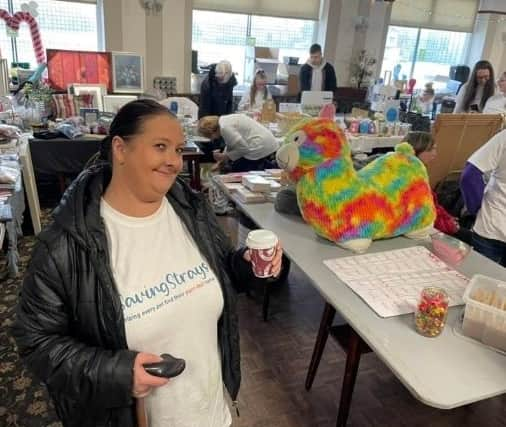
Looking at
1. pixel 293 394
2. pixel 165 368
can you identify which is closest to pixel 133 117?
pixel 165 368

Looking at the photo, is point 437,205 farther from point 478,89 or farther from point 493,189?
point 478,89

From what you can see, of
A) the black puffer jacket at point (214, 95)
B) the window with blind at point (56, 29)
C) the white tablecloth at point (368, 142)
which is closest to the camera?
the white tablecloth at point (368, 142)

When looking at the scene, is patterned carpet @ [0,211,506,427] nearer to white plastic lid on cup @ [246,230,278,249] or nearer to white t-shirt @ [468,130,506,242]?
white t-shirt @ [468,130,506,242]

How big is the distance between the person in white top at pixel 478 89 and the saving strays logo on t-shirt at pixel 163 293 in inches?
176

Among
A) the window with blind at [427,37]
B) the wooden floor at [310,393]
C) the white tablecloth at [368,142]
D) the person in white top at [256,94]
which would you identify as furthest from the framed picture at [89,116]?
the window with blind at [427,37]

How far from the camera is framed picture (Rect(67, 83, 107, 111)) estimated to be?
436cm

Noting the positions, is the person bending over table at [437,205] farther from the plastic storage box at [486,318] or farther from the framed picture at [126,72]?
the framed picture at [126,72]

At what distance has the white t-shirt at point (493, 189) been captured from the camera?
2010 mm

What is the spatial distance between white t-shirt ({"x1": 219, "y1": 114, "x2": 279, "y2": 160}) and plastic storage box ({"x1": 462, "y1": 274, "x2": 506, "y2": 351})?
232 cm

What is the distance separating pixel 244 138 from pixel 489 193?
6.18 feet

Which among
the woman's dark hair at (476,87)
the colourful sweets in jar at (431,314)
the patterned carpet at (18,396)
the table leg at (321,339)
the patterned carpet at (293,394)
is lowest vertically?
the patterned carpet at (18,396)

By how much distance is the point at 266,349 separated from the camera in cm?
235

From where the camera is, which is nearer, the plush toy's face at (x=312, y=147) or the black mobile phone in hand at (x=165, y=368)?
the black mobile phone in hand at (x=165, y=368)

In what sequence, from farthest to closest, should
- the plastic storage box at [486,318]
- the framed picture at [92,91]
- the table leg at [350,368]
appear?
the framed picture at [92,91] → the table leg at [350,368] → the plastic storage box at [486,318]
